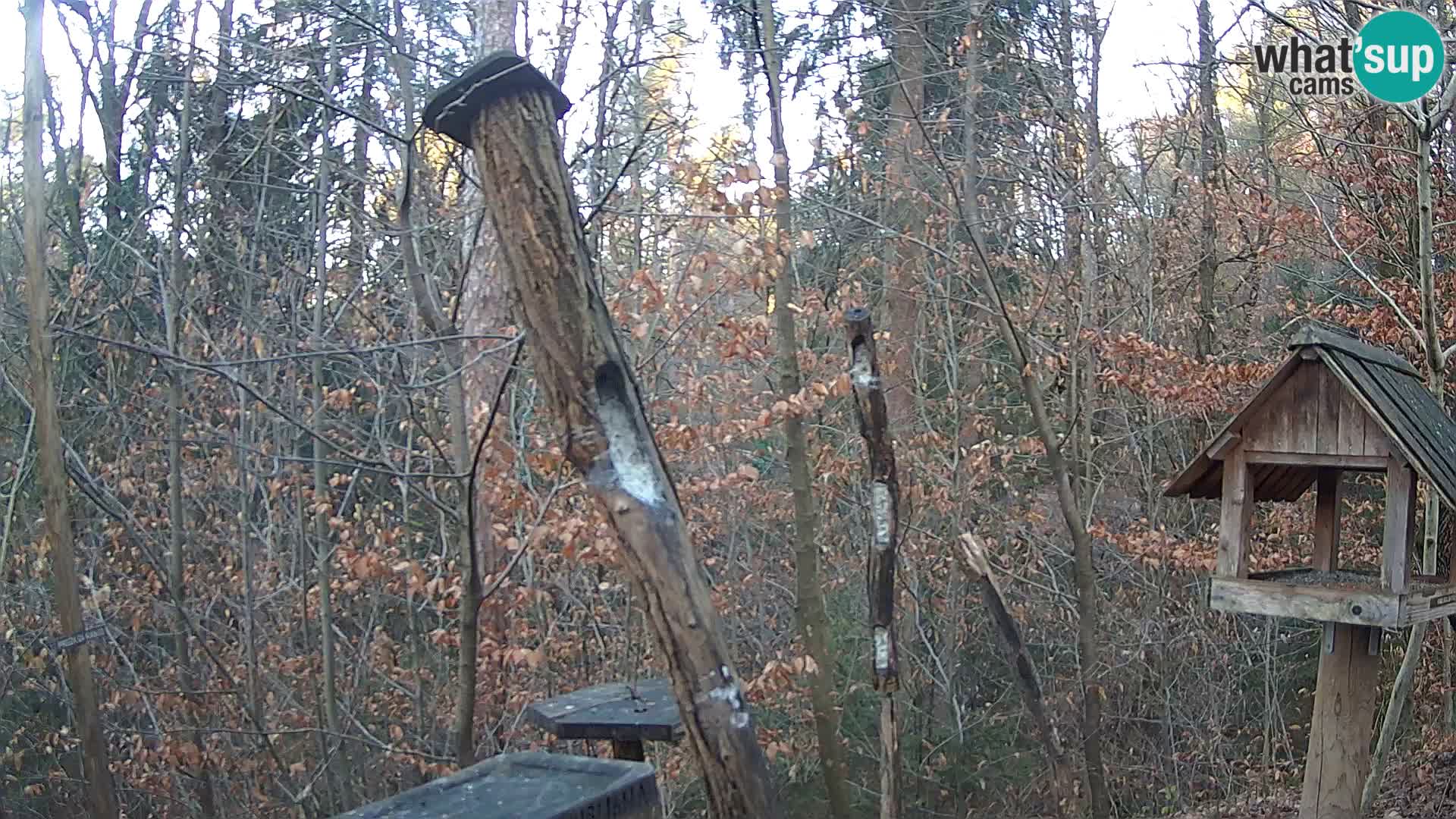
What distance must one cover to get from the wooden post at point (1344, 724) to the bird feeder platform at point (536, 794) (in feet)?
9.18

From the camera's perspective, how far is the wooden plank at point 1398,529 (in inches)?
161

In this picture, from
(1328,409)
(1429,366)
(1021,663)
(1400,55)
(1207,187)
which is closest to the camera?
(1328,409)

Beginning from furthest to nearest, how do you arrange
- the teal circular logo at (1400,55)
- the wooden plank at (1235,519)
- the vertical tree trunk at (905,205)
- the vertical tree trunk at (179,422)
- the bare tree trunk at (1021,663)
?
the vertical tree trunk at (905,205) → the vertical tree trunk at (179,422) → the bare tree trunk at (1021,663) → the teal circular logo at (1400,55) → the wooden plank at (1235,519)

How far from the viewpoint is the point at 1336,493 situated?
480 cm

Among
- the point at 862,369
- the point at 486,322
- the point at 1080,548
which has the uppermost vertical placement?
the point at 486,322

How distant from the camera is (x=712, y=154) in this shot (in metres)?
7.45

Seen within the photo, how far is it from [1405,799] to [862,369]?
17.2 ft

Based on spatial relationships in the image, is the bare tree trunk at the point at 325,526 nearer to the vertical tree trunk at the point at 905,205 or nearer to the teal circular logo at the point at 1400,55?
the vertical tree trunk at the point at 905,205

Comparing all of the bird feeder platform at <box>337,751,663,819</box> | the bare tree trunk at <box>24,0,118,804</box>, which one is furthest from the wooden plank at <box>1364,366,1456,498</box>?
the bare tree trunk at <box>24,0,118,804</box>

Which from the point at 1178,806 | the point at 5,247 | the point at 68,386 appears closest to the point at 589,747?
the point at 1178,806

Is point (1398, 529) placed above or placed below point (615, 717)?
above

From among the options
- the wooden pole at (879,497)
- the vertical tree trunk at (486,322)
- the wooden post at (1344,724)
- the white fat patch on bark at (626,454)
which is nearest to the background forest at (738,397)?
the vertical tree trunk at (486,322)

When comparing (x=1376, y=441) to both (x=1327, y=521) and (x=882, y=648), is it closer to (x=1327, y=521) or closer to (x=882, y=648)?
(x=1327, y=521)

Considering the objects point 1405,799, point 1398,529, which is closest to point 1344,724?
point 1398,529
